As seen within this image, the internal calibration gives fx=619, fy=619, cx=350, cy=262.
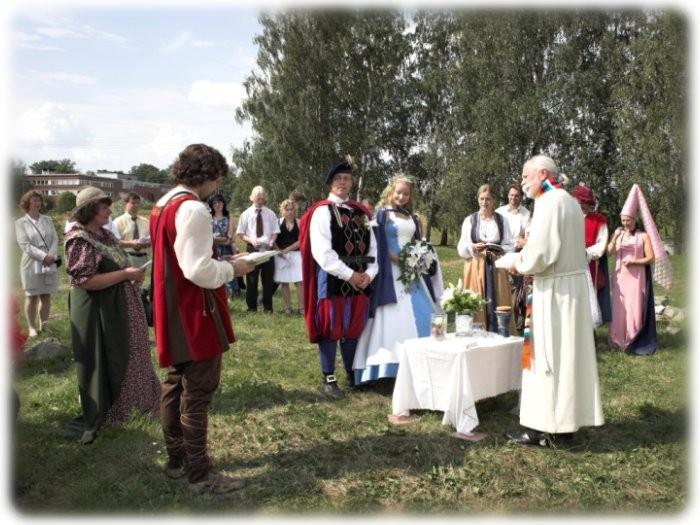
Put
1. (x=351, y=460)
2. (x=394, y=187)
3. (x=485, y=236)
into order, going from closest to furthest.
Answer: (x=351, y=460) → (x=394, y=187) → (x=485, y=236)

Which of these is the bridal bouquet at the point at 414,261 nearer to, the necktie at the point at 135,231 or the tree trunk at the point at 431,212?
the necktie at the point at 135,231

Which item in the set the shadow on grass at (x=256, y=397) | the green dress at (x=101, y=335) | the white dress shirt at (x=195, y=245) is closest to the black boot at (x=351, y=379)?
the shadow on grass at (x=256, y=397)

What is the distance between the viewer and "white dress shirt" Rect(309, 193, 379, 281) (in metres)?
5.36

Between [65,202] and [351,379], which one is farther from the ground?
[65,202]

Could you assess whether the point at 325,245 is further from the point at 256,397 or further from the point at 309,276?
→ the point at 256,397

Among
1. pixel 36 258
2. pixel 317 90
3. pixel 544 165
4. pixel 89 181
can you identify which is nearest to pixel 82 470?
pixel 544 165

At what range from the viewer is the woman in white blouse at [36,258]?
302 inches

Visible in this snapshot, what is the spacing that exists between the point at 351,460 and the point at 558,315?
1.76 metres

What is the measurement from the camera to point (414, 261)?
5648mm

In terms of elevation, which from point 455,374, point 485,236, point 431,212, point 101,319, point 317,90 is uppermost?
point 317,90

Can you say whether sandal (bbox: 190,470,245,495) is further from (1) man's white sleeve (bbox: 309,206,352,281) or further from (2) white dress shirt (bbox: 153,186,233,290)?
(1) man's white sleeve (bbox: 309,206,352,281)

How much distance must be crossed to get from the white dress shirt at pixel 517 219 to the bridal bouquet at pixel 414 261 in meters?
2.10

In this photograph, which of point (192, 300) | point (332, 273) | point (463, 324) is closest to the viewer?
point (192, 300)

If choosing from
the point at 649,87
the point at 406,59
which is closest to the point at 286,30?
the point at 406,59
